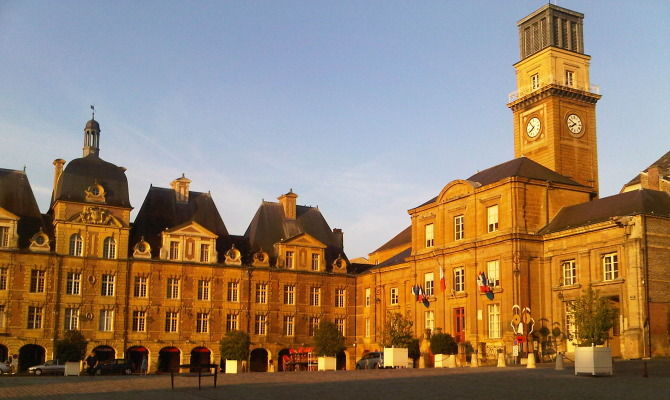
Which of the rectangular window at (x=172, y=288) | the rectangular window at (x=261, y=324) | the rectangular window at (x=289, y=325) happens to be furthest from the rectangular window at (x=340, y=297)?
the rectangular window at (x=172, y=288)

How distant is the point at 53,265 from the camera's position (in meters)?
55.6

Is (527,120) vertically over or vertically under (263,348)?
over

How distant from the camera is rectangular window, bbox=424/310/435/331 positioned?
5431 cm

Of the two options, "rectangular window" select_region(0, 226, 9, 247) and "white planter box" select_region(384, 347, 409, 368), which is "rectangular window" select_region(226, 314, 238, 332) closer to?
"rectangular window" select_region(0, 226, 9, 247)

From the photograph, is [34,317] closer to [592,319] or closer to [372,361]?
[372,361]

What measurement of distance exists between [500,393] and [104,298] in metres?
41.8

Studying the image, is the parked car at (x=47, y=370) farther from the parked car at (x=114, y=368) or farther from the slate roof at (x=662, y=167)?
the slate roof at (x=662, y=167)

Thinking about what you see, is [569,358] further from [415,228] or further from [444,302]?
[415,228]

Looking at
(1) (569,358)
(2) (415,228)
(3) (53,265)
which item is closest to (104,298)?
(3) (53,265)

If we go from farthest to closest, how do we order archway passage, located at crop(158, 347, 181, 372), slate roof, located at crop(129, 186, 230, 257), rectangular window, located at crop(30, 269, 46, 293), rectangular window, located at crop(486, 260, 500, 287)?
slate roof, located at crop(129, 186, 230, 257) < archway passage, located at crop(158, 347, 181, 372) < rectangular window, located at crop(30, 269, 46, 293) < rectangular window, located at crop(486, 260, 500, 287)

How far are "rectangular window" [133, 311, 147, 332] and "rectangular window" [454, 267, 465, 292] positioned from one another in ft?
73.2

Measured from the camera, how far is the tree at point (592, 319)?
117 feet

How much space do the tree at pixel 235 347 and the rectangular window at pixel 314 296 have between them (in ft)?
40.0

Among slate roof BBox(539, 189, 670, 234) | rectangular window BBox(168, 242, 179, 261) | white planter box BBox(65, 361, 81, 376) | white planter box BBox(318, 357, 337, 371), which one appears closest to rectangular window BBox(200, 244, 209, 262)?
rectangular window BBox(168, 242, 179, 261)
